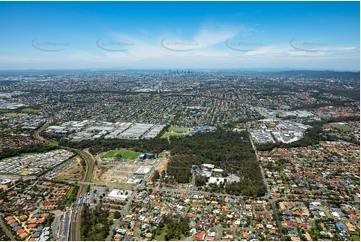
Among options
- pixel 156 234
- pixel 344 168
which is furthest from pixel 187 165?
pixel 344 168

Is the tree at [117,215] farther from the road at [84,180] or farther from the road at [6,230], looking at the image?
the road at [6,230]

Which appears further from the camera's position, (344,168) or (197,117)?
(197,117)

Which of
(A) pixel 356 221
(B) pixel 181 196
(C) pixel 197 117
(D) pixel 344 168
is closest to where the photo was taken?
(A) pixel 356 221

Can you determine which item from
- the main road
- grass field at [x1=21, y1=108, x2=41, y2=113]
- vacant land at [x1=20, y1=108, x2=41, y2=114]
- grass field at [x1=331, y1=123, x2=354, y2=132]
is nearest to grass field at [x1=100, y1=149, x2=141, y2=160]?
the main road

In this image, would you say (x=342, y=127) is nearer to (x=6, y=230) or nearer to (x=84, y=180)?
(x=84, y=180)

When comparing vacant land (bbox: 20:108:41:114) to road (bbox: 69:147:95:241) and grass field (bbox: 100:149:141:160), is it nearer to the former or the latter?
road (bbox: 69:147:95:241)

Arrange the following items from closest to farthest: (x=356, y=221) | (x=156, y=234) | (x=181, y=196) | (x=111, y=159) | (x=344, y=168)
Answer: (x=156, y=234), (x=356, y=221), (x=181, y=196), (x=344, y=168), (x=111, y=159)

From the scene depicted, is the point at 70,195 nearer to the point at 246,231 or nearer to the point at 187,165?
the point at 187,165
